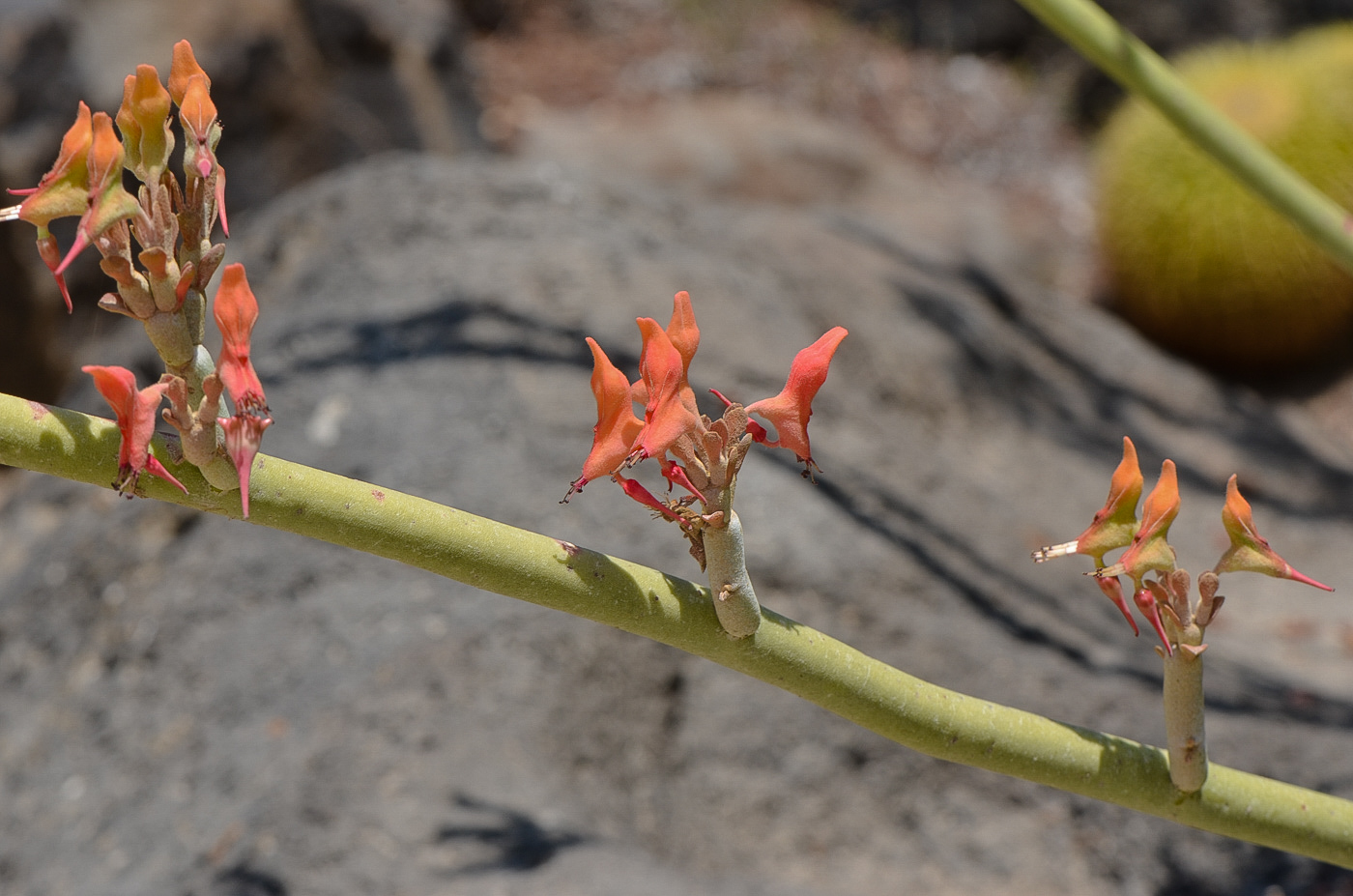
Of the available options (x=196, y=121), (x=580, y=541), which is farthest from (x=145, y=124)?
(x=580, y=541)

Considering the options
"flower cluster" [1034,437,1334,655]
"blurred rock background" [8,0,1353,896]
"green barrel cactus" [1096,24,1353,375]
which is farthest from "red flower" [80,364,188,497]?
"green barrel cactus" [1096,24,1353,375]

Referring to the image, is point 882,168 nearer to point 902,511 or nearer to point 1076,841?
point 902,511

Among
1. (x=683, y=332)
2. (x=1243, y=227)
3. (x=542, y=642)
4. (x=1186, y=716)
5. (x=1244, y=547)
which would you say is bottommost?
(x=1243, y=227)

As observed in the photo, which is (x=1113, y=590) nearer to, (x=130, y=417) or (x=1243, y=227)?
(x=130, y=417)

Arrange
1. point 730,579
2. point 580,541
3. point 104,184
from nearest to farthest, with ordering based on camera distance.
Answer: point 104,184 < point 730,579 < point 580,541

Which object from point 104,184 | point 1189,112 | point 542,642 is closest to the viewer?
point 104,184

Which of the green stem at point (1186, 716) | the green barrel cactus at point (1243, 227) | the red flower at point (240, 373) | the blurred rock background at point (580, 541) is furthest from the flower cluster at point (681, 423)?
the green barrel cactus at point (1243, 227)

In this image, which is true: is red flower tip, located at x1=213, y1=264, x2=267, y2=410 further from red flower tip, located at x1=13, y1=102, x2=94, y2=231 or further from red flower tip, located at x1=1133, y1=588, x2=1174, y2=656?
red flower tip, located at x1=1133, y1=588, x2=1174, y2=656

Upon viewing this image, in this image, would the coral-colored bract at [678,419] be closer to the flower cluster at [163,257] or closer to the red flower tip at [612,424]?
the red flower tip at [612,424]
